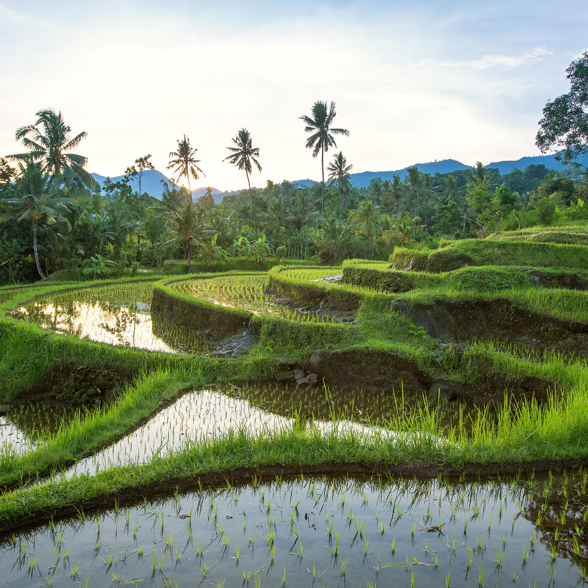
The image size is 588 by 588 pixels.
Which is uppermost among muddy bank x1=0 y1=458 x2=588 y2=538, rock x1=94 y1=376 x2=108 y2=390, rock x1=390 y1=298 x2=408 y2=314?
rock x1=390 y1=298 x2=408 y2=314

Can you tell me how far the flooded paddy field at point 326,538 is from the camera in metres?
2.48

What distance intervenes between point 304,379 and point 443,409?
1728 mm

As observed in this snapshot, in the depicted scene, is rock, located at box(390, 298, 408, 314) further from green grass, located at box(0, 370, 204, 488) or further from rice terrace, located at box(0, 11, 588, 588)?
green grass, located at box(0, 370, 204, 488)

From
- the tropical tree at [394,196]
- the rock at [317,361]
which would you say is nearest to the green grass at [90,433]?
the rock at [317,361]

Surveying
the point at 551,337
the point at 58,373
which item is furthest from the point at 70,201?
the point at 551,337

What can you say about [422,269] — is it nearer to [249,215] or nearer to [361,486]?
[361,486]

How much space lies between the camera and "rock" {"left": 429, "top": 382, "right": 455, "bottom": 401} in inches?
211

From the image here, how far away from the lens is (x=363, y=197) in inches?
1831

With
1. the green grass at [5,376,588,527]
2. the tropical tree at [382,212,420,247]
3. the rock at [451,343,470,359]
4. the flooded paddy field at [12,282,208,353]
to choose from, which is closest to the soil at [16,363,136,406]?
the flooded paddy field at [12,282,208,353]

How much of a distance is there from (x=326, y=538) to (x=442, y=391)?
304 cm

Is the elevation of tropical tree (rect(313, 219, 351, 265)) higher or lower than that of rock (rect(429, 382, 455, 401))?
higher

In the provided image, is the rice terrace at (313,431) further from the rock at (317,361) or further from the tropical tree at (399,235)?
the tropical tree at (399,235)

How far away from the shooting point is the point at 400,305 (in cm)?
773

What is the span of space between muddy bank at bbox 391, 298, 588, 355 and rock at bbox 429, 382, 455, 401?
210cm
